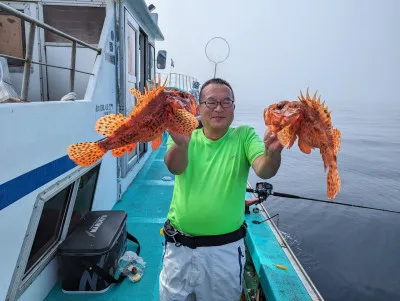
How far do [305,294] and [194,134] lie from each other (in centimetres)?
233

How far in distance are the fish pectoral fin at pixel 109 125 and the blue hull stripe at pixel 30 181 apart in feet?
2.99

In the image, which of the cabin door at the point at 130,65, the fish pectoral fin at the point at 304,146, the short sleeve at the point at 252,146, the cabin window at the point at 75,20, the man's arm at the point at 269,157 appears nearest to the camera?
the man's arm at the point at 269,157

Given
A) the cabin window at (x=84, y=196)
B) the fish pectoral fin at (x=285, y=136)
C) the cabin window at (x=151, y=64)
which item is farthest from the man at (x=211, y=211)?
the cabin window at (x=151, y=64)

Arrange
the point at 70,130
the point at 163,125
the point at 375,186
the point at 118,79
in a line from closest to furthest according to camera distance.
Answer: the point at 163,125 < the point at 70,130 < the point at 118,79 < the point at 375,186

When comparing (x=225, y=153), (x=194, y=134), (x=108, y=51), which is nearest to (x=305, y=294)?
(x=225, y=153)

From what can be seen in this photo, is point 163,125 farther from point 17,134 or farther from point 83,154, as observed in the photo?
point 17,134

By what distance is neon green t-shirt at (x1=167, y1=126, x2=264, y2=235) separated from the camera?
8.05ft

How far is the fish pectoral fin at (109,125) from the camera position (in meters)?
2.18

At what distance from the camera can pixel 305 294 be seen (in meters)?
3.34

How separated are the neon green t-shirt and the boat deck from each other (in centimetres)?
144

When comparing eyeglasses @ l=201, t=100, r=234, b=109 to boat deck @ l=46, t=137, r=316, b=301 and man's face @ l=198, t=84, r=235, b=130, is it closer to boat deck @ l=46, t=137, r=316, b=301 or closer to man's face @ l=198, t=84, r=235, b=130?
man's face @ l=198, t=84, r=235, b=130

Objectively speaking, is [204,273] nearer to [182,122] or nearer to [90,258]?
[182,122]

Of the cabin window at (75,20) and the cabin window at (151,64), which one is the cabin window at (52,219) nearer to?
the cabin window at (75,20)

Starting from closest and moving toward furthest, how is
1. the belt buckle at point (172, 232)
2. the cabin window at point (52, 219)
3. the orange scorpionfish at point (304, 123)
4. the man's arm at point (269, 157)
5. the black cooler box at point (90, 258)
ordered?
1. the orange scorpionfish at point (304, 123)
2. the man's arm at point (269, 157)
3. the belt buckle at point (172, 232)
4. the black cooler box at point (90, 258)
5. the cabin window at point (52, 219)
